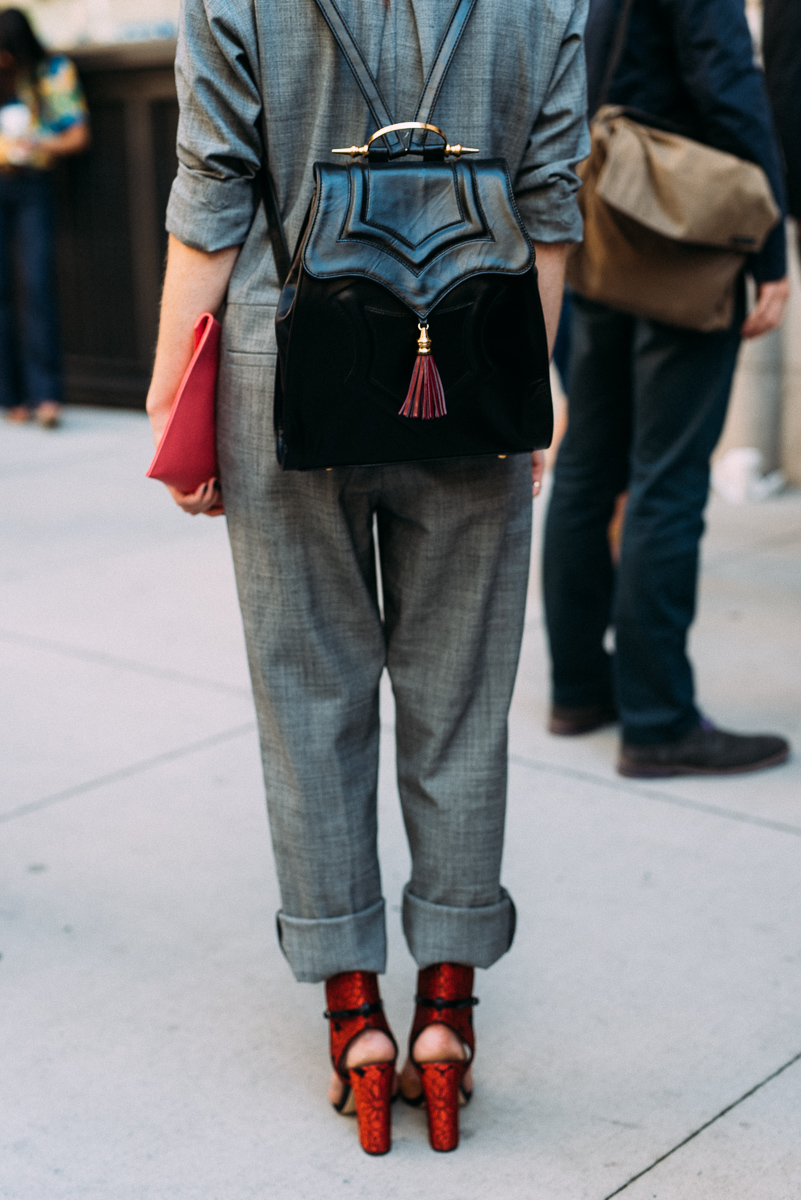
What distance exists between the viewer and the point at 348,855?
2.08 metres

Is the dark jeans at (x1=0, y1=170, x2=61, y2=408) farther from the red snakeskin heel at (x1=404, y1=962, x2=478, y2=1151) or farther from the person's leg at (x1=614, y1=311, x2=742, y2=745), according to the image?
the red snakeskin heel at (x1=404, y1=962, x2=478, y2=1151)

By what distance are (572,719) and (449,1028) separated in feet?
5.16

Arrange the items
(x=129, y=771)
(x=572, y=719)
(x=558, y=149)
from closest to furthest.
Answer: (x=558, y=149), (x=129, y=771), (x=572, y=719)

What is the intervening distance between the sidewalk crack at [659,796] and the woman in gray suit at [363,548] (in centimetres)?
106

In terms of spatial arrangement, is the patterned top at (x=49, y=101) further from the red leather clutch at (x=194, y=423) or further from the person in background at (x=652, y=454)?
the red leather clutch at (x=194, y=423)

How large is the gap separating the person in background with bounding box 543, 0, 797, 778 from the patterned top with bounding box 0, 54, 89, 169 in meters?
5.53

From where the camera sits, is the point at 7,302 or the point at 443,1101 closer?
the point at 443,1101

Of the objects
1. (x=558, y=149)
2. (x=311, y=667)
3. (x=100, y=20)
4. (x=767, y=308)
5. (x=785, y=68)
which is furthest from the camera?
(x=100, y=20)

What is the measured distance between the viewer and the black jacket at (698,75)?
115 inches

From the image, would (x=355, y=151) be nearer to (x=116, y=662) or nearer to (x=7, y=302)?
(x=116, y=662)

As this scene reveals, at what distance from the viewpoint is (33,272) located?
819 cm

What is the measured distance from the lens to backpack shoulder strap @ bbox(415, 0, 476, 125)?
1.75m

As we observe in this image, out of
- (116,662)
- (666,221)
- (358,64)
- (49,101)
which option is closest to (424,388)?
(358,64)

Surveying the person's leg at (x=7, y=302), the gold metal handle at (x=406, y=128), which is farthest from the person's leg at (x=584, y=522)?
the person's leg at (x=7, y=302)
